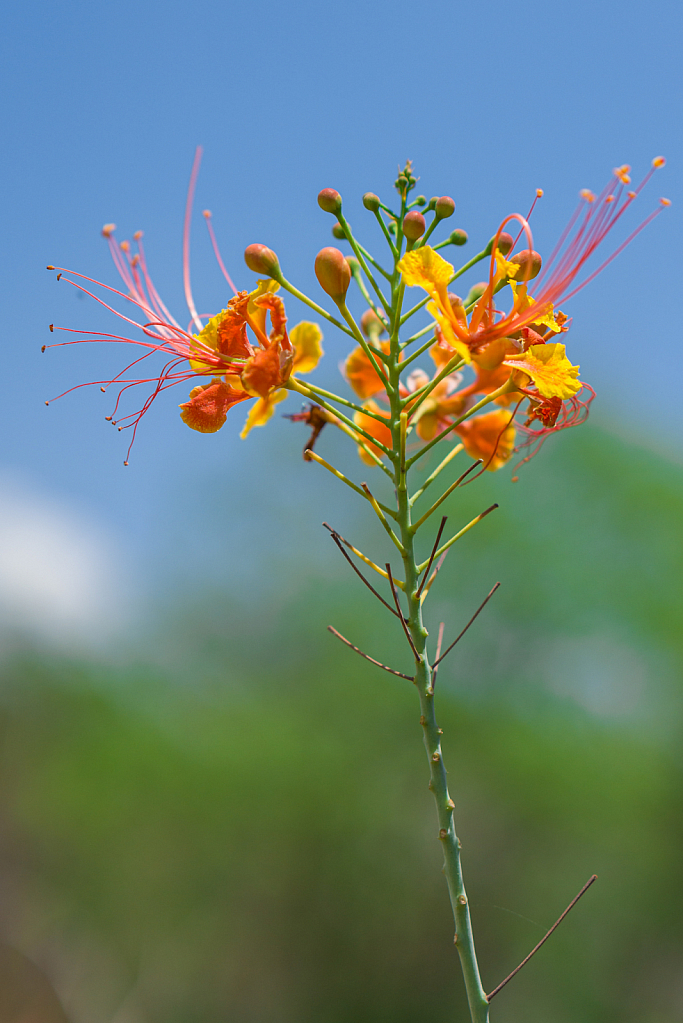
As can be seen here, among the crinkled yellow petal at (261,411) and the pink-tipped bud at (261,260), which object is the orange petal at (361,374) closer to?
the crinkled yellow petal at (261,411)

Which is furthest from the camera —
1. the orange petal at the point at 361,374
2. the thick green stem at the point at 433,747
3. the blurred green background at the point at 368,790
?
the blurred green background at the point at 368,790

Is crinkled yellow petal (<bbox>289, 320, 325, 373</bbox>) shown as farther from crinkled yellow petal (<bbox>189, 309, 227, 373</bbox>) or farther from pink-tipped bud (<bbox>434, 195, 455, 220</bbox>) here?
pink-tipped bud (<bbox>434, 195, 455, 220</bbox>)

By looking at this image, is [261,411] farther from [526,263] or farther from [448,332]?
[526,263]

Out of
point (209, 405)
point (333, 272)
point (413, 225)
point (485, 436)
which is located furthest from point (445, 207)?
point (209, 405)

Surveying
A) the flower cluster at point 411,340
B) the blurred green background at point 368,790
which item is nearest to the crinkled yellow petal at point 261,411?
the flower cluster at point 411,340

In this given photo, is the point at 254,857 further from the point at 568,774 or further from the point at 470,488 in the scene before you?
the point at 470,488

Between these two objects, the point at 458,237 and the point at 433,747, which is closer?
the point at 433,747

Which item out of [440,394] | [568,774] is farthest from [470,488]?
[440,394]
